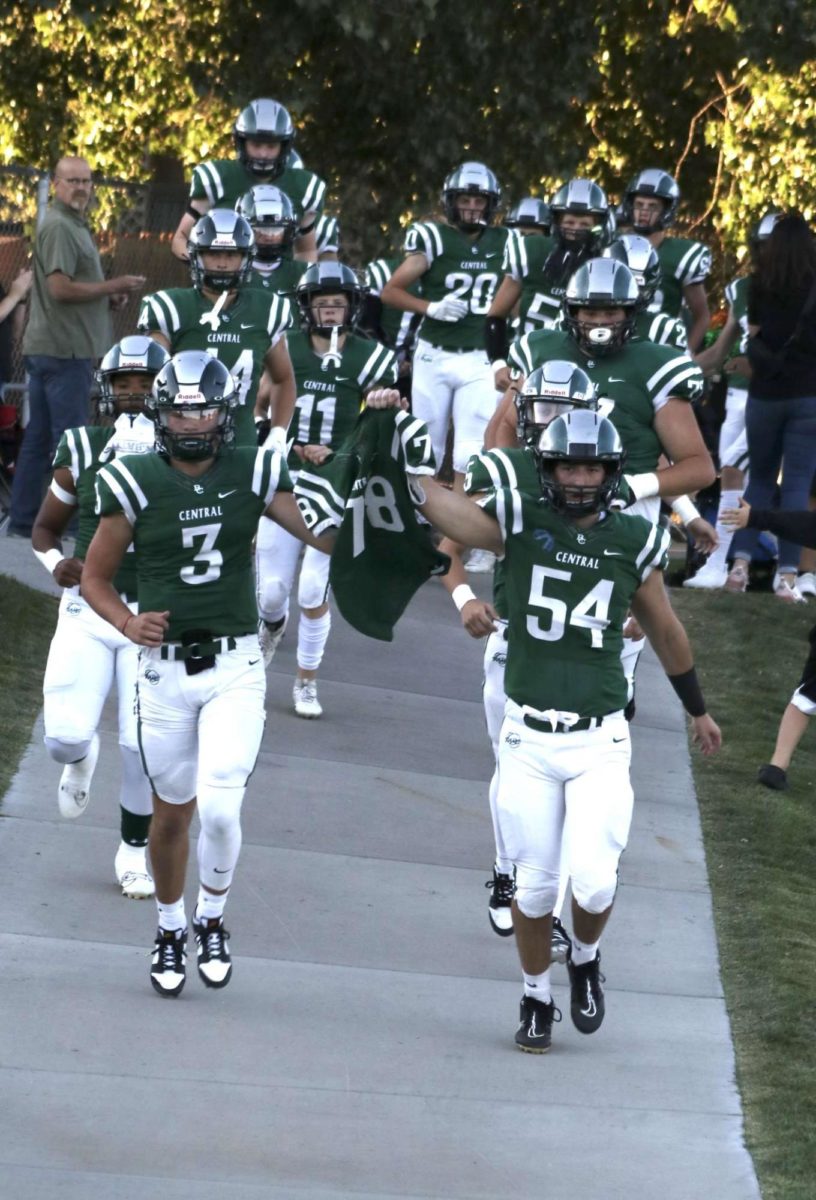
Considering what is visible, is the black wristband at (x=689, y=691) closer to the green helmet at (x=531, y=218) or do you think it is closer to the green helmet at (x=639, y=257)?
the green helmet at (x=639, y=257)

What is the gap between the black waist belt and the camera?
5875mm

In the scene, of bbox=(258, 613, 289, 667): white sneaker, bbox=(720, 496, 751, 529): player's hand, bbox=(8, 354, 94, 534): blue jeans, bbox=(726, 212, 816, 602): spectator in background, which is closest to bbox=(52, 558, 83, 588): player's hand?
bbox=(720, 496, 751, 529): player's hand

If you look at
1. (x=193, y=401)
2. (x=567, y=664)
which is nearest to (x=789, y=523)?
(x=567, y=664)

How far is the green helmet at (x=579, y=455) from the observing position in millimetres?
5754

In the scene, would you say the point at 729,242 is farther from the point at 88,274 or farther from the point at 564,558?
the point at 564,558

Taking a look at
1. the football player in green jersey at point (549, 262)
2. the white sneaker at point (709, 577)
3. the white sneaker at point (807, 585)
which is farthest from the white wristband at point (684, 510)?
the white sneaker at point (807, 585)

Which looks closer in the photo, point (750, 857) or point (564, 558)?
point (564, 558)

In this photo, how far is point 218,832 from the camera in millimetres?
6141

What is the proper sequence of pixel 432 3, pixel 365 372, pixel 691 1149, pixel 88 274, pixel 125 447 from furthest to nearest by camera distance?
pixel 432 3 < pixel 88 274 < pixel 365 372 < pixel 125 447 < pixel 691 1149

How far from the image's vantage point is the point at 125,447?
7.02 metres

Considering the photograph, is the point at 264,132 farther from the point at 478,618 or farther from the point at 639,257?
the point at 478,618

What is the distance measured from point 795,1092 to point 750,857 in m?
2.45

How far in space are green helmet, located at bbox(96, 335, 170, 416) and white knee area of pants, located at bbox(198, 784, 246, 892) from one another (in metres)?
1.60

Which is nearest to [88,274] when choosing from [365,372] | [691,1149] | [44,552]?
[365,372]
